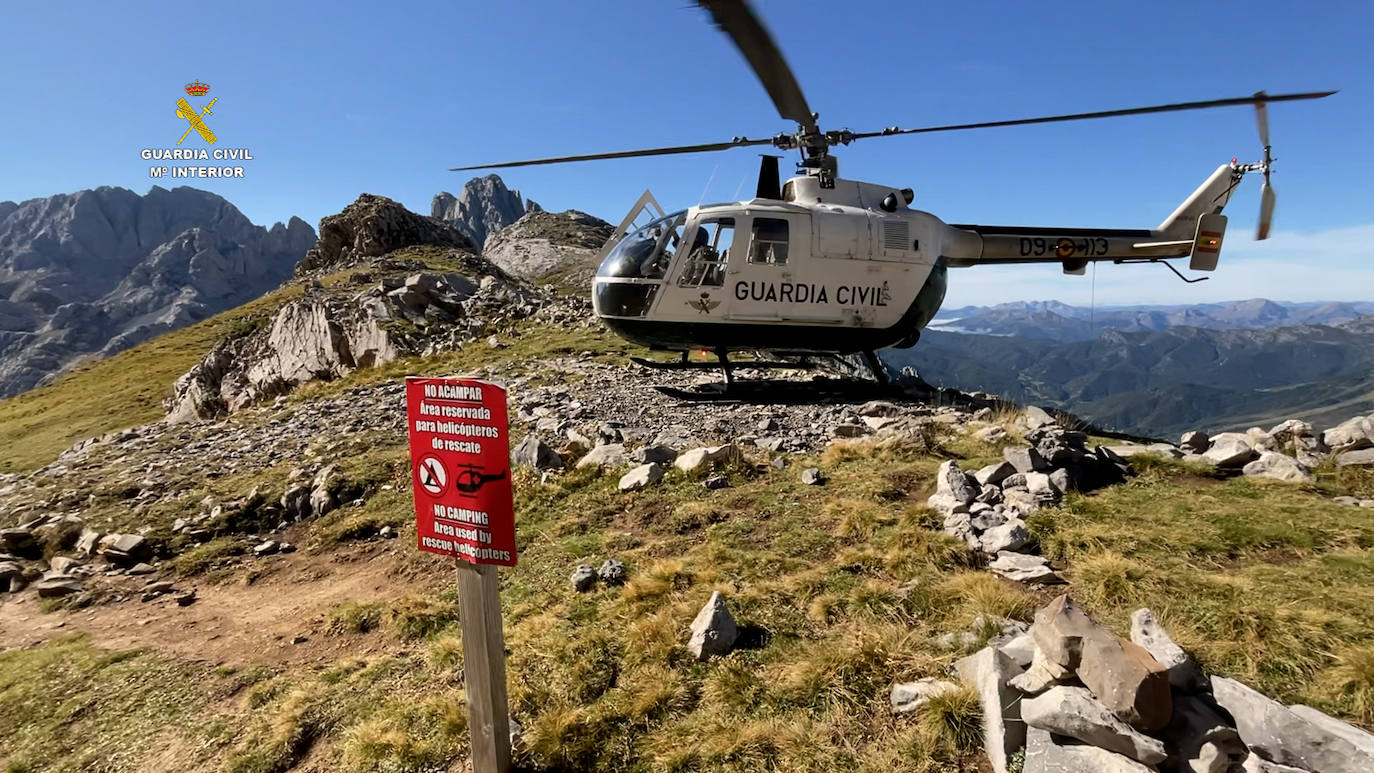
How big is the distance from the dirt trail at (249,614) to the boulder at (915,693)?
4807 millimetres

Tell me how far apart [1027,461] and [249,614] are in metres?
9.39

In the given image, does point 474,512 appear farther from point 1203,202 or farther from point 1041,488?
point 1203,202

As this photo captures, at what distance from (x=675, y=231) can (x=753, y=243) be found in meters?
1.52

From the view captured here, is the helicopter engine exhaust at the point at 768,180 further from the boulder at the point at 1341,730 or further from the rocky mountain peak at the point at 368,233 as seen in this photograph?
the rocky mountain peak at the point at 368,233

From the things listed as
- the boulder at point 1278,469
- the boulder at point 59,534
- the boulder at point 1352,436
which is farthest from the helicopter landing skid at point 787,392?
the boulder at point 59,534

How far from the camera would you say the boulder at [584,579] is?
5973 mm

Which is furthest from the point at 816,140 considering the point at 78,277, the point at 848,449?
the point at 78,277

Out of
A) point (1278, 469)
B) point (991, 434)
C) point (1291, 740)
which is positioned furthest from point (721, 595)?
point (1278, 469)

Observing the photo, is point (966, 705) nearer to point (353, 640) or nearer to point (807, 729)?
point (807, 729)

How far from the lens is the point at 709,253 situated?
1129cm

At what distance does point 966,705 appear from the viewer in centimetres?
358

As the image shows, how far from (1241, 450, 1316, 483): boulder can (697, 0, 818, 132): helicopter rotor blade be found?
304 inches

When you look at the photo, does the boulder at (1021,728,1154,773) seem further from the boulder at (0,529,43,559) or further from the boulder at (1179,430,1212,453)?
the boulder at (0,529,43,559)

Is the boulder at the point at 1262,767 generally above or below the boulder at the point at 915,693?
above
